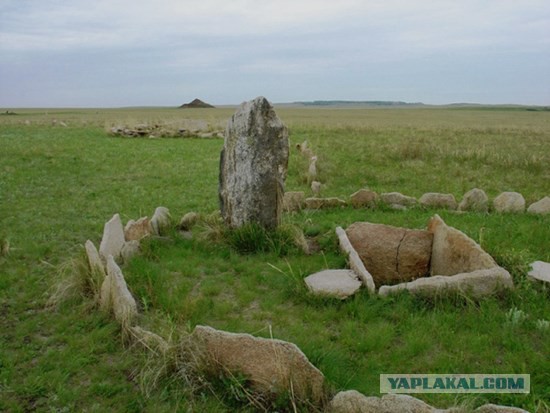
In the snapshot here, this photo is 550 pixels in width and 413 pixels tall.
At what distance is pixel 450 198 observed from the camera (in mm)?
10922

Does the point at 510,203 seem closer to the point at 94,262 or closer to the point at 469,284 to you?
the point at 469,284

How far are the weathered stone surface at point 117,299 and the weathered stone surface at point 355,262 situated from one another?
2.80 metres

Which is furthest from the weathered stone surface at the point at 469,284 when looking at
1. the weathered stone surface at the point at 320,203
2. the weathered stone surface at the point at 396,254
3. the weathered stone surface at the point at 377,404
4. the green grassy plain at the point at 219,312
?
the weathered stone surface at the point at 320,203

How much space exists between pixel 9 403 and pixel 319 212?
6934 mm

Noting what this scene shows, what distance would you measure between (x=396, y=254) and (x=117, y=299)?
12.9ft

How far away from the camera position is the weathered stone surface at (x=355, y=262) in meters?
6.30

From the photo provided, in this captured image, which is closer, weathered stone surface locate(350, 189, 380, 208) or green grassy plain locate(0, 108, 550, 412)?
green grassy plain locate(0, 108, 550, 412)

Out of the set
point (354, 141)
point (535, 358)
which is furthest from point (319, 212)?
point (354, 141)

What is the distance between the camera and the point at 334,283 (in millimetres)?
6406

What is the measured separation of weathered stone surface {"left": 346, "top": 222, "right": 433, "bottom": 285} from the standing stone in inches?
63.8

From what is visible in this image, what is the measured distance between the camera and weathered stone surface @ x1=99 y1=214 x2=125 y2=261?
7.13 m

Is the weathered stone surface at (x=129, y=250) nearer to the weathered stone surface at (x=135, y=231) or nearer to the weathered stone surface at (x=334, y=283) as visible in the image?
the weathered stone surface at (x=135, y=231)

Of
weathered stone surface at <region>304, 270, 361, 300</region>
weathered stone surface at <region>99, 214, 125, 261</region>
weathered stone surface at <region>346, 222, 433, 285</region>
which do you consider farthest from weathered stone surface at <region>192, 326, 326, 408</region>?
weathered stone surface at <region>346, 222, 433, 285</region>

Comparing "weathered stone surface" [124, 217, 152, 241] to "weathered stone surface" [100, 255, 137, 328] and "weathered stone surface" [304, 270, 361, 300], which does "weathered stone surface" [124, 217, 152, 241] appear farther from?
"weathered stone surface" [304, 270, 361, 300]
